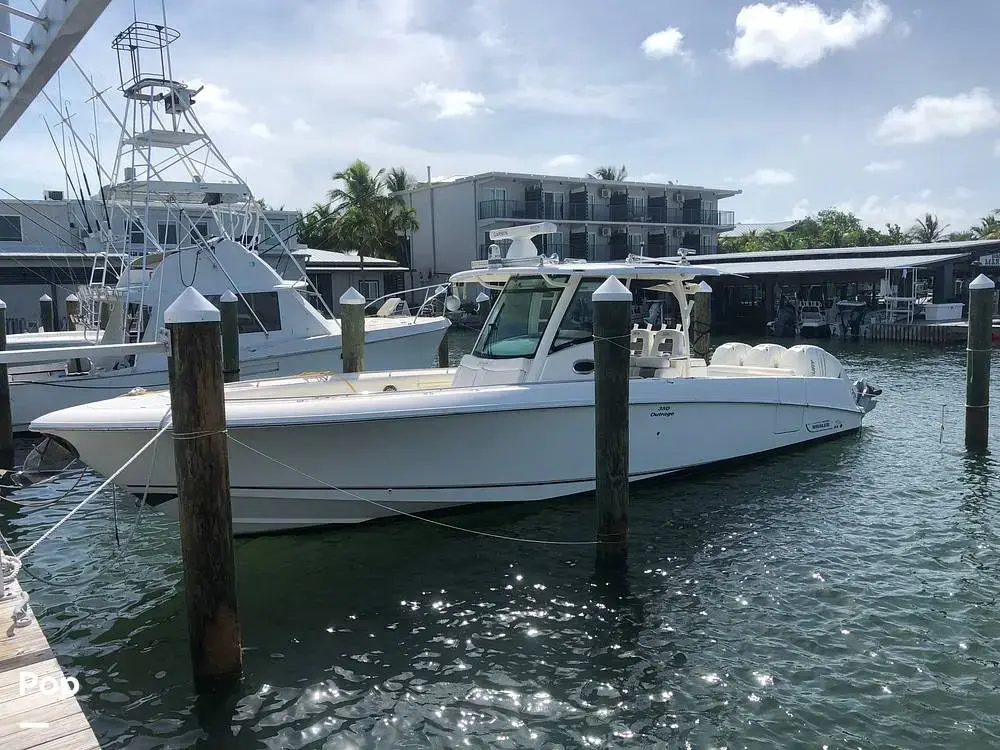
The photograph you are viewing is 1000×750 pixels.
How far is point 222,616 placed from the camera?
527 centimetres

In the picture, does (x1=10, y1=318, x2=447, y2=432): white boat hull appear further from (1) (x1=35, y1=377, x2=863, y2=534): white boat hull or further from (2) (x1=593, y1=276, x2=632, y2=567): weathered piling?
(2) (x1=593, y1=276, x2=632, y2=567): weathered piling

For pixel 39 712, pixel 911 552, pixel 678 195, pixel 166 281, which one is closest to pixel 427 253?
pixel 678 195

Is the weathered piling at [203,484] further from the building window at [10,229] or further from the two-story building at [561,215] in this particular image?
the two-story building at [561,215]

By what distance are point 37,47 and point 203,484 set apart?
9.29ft

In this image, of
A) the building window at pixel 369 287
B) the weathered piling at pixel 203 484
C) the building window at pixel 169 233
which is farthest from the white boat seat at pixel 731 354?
the building window at pixel 369 287

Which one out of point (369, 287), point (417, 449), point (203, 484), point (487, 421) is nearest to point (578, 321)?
point (487, 421)

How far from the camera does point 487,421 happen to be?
821 centimetres

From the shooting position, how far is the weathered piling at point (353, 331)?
1220 cm

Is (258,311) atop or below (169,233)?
below

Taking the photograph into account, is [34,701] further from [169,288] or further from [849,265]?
[849,265]

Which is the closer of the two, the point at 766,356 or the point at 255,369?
the point at 766,356

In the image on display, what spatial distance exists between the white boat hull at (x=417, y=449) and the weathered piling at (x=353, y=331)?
154 inches

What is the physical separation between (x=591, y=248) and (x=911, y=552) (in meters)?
38.8

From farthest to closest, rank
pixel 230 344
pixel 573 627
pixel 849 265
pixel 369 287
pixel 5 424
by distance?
pixel 369 287
pixel 849 265
pixel 230 344
pixel 5 424
pixel 573 627
